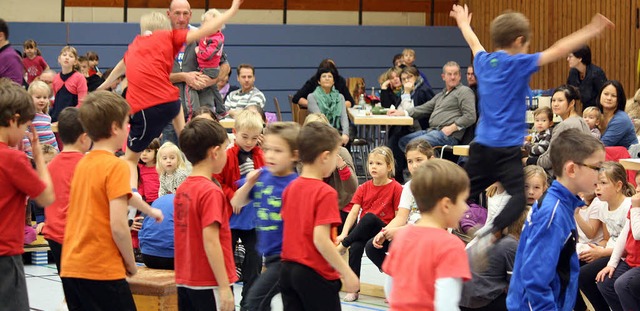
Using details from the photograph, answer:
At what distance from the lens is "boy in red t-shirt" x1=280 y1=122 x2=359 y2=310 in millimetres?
4113

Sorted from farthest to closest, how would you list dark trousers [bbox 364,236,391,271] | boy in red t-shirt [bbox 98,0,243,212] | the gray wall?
the gray wall < dark trousers [bbox 364,236,391,271] < boy in red t-shirt [bbox 98,0,243,212]

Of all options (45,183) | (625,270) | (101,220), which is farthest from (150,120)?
(625,270)

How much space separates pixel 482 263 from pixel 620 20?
967 cm

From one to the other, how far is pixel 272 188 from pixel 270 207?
96 millimetres

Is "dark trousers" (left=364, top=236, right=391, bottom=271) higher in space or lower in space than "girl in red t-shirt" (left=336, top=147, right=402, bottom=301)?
lower

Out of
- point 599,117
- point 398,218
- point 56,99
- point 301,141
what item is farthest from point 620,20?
point 301,141

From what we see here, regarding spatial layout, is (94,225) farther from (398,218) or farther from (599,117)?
(599,117)

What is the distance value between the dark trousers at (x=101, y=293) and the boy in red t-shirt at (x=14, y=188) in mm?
235

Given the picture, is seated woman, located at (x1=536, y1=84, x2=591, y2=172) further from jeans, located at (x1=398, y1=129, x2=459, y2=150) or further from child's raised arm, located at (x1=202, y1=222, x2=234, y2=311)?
child's raised arm, located at (x1=202, y1=222, x2=234, y2=311)

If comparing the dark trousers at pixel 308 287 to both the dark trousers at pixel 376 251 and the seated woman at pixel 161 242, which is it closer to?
the seated woman at pixel 161 242

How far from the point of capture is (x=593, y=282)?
5973 millimetres

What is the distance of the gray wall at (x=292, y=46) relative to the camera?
15.4m

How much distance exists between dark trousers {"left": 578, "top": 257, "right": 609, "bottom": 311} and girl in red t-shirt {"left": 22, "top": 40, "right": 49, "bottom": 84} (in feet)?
32.3

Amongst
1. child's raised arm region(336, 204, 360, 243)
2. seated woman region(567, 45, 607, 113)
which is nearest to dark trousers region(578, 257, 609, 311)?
child's raised arm region(336, 204, 360, 243)
